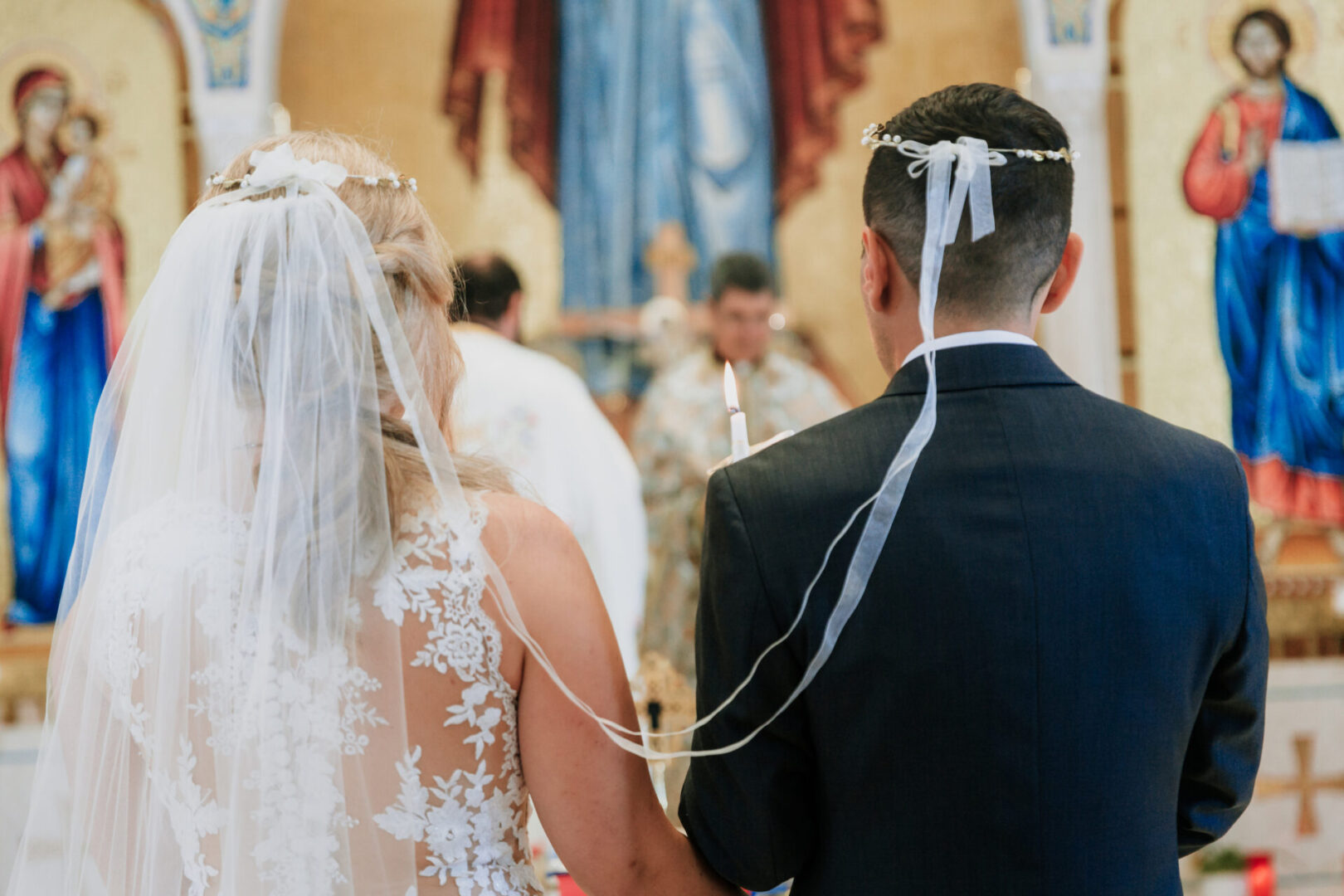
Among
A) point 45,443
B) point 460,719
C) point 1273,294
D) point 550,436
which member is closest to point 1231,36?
point 1273,294

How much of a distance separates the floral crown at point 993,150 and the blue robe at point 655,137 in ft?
14.9

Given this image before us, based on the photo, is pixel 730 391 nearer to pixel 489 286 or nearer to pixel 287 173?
pixel 287 173

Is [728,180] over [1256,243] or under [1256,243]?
over

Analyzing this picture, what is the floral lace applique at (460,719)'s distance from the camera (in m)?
1.41

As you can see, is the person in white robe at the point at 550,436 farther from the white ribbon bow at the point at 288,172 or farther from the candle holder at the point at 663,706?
the white ribbon bow at the point at 288,172

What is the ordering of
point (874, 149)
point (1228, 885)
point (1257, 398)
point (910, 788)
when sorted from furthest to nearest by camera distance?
point (1257, 398) → point (1228, 885) → point (874, 149) → point (910, 788)

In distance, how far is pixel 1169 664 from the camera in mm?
1367

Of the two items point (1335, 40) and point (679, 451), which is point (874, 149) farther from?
point (1335, 40)

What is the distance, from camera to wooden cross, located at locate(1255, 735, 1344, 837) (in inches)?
200

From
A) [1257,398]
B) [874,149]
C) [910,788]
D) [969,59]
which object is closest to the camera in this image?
[910,788]

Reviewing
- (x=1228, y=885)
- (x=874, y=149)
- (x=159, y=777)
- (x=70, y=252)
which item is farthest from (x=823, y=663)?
(x=70, y=252)

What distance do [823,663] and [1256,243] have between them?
4910mm

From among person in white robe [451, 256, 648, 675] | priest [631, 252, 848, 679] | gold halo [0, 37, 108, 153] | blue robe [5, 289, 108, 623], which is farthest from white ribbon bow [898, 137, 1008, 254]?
gold halo [0, 37, 108, 153]

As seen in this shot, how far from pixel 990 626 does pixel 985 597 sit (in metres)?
0.03
